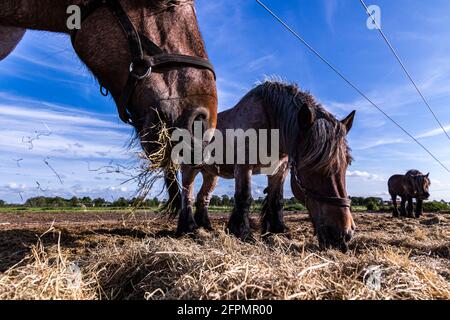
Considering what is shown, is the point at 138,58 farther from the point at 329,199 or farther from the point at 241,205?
the point at 241,205

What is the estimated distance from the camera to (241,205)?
489 cm

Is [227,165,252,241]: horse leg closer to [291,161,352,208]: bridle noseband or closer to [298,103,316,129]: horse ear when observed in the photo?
[291,161,352,208]: bridle noseband

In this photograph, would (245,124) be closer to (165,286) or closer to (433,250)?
(433,250)

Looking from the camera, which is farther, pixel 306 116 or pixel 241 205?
pixel 241 205

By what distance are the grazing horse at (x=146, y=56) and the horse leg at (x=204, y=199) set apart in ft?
16.6

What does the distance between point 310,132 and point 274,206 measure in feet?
6.86

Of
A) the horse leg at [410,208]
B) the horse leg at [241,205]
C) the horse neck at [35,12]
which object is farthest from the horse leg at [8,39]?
the horse leg at [410,208]

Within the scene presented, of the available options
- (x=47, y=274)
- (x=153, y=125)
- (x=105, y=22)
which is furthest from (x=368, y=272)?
(x=105, y=22)

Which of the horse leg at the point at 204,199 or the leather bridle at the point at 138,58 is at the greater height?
the leather bridle at the point at 138,58

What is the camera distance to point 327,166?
3.79 m

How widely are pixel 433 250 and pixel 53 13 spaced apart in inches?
175

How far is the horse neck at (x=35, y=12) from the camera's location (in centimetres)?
240

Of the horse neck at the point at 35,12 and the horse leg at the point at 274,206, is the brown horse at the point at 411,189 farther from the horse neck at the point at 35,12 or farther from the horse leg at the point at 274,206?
the horse neck at the point at 35,12

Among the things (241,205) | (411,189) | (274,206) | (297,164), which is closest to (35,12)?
(297,164)
